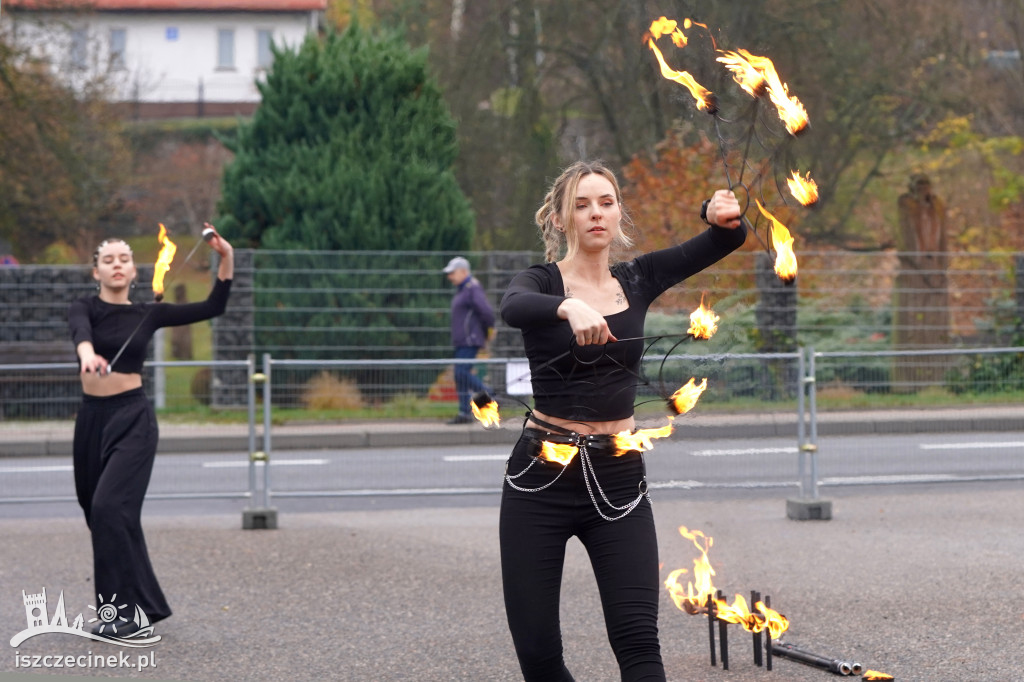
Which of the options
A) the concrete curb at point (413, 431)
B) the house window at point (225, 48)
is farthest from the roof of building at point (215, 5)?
the concrete curb at point (413, 431)

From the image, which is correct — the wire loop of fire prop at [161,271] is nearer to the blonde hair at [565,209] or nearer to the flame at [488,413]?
the flame at [488,413]

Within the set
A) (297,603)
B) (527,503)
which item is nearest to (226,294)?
(297,603)

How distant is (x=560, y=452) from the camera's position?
4.33 meters

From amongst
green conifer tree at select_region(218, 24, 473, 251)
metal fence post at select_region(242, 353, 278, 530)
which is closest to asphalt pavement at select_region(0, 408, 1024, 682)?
metal fence post at select_region(242, 353, 278, 530)

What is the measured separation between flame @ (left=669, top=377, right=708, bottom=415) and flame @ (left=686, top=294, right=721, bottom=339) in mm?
187

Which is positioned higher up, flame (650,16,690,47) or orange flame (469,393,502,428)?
flame (650,16,690,47)

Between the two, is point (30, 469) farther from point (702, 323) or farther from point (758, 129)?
point (758, 129)

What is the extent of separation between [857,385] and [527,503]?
30.4 feet

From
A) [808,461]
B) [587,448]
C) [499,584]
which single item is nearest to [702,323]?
[587,448]

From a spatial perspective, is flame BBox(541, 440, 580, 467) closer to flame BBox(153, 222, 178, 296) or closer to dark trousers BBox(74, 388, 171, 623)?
dark trousers BBox(74, 388, 171, 623)

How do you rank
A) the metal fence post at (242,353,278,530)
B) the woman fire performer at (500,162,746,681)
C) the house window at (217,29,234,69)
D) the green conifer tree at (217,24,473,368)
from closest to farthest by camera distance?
the woman fire performer at (500,162,746,681)
the metal fence post at (242,353,278,530)
the green conifer tree at (217,24,473,368)
the house window at (217,29,234,69)

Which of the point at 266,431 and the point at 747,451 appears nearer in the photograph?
the point at 747,451

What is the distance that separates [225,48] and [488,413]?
188 ft

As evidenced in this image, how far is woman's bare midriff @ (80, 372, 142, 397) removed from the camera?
22.7 feet
